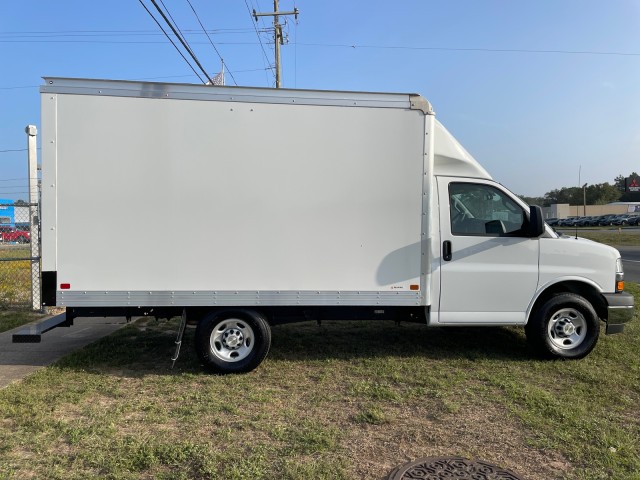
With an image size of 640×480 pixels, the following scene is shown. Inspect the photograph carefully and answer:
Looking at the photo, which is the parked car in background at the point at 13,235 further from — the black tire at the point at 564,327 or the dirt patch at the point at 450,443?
the black tire at the point at 564,327

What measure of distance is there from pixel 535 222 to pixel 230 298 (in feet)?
11.1

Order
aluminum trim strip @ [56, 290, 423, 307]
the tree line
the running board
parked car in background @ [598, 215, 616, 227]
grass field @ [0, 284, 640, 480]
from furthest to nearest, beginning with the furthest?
the tree line < parked car in background @ [598, 215, 616, 227] < the running board < aluminum trim strip @ [56, 290, 423, 307] < grass field @ [0, 284, 640, 480]

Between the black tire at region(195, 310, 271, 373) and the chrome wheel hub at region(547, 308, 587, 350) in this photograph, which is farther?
the chrome wheel hub at region(547, 308, 587, 350)

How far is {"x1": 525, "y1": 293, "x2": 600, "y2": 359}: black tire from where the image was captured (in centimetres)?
537

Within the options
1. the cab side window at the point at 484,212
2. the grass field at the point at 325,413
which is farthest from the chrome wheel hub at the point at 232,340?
the cab side window at the point at 484,212

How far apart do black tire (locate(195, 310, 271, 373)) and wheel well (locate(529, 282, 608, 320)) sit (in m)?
3.06

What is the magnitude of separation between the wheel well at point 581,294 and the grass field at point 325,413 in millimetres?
585

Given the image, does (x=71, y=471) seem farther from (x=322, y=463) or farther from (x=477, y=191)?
(x=477, y=191)

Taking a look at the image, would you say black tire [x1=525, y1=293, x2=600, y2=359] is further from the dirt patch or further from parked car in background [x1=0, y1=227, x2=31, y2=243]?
parked car in background [x1=0, y1=227, x2=31, y2=243]

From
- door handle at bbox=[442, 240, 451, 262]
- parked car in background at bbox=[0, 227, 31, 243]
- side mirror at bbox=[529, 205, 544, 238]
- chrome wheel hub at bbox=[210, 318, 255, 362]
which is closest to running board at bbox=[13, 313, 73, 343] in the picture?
chrome wheel hub at bbox=[210, 318, 255, 362]

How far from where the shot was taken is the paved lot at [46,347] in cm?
531

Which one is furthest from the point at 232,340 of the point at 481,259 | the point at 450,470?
the point at 481,259

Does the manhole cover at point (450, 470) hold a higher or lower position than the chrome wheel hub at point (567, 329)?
lower

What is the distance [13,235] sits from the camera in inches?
382
